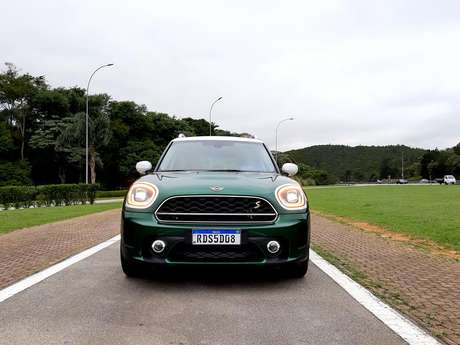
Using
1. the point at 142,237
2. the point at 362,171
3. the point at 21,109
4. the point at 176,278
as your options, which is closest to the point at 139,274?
the point at 176,278

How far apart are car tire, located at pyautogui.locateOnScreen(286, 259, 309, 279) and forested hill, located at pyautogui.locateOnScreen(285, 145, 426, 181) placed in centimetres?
13381

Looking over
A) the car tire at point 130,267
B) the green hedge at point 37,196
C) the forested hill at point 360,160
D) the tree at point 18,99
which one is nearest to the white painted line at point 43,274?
the car tire at point 130,267

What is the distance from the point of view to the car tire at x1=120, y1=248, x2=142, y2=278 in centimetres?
533

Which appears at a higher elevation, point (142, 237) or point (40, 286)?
point (142, 237)

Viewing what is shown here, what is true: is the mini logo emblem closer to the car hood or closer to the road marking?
the car hood

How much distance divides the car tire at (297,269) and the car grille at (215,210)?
0.61m

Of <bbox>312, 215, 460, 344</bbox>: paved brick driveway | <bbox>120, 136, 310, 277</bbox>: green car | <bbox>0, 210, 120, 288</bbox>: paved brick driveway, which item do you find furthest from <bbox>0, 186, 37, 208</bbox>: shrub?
<bbox>120, 136, 310, 277</bbox>: green car

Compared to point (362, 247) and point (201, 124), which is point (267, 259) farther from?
point (201, 124)

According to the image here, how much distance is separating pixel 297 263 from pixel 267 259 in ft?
1.39

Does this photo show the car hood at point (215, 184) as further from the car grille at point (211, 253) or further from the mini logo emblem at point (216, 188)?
the car grille at point (211, 253)

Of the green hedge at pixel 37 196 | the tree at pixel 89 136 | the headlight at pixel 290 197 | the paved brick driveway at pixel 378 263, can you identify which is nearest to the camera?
the paved brick driveway at pixel 378 263

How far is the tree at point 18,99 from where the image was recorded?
192 ft

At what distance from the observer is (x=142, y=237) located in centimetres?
505

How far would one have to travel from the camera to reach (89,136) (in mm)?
57781
